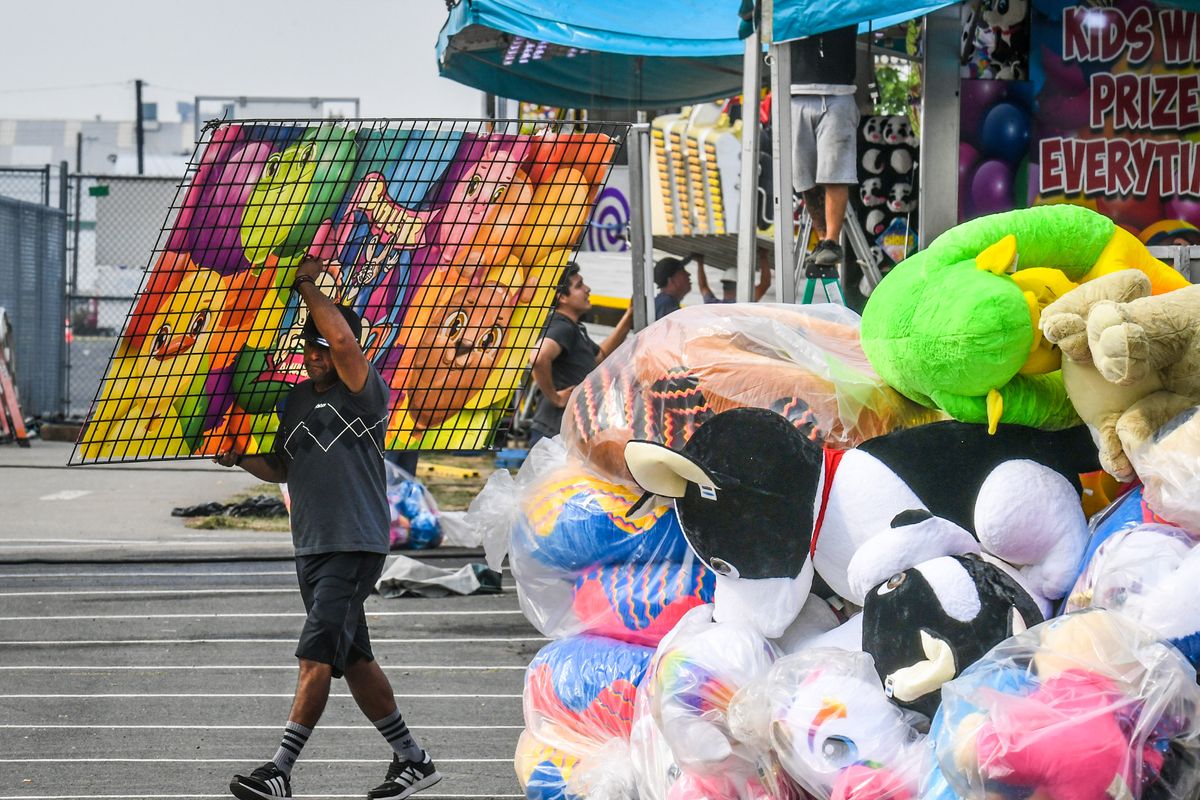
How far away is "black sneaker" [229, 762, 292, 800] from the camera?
4.57 metres

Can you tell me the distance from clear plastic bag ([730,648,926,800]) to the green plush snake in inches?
25.1

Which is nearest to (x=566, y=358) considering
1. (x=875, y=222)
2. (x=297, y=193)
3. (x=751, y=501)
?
(x=875, y=222)

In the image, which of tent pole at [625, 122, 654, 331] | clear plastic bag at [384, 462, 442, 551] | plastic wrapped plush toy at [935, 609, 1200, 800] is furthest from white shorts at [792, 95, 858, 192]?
clear plastic bag at [384, 462, 442, 551]

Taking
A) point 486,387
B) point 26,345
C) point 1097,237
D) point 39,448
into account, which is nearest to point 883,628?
point 1097,237

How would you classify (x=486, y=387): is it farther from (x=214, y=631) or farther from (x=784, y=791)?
(x=214, y=631)

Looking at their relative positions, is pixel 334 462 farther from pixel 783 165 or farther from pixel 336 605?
pixel 783 165

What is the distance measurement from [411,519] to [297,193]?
17.5ft

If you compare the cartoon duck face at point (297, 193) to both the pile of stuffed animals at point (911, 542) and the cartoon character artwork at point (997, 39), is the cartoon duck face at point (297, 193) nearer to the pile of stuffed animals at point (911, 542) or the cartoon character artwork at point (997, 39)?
the pile of stuffed animals at point (911, 542)

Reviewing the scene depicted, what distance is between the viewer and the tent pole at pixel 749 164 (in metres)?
5.85

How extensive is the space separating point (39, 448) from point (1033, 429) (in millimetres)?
14203

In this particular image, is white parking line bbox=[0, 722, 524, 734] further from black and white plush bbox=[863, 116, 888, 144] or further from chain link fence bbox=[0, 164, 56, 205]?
chain link fence bbox=[0, 164, 56, 205]

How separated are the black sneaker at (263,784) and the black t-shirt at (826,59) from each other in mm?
3549

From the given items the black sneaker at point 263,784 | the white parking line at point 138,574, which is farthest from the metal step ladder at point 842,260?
the white parking line at point 138,574

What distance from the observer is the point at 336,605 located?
16.1ft
